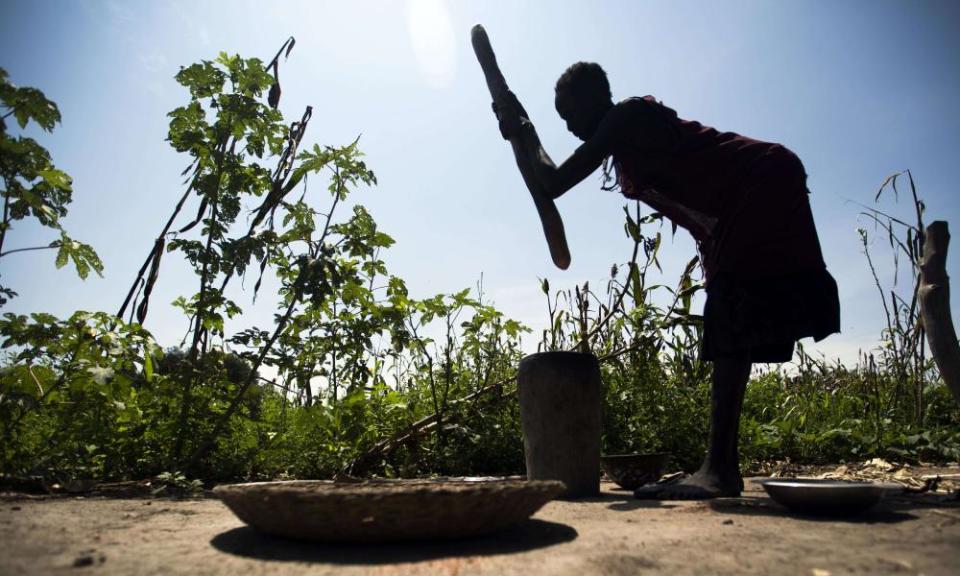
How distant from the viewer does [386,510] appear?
1.36m

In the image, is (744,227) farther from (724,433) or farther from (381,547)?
(381,547)

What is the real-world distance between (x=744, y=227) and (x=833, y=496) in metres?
1.01

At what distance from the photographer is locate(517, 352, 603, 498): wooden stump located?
2.47 meters

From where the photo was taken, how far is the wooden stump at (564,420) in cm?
247

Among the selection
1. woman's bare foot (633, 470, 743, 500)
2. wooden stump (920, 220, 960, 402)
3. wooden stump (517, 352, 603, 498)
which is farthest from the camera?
wooden stump (920, 220, 960, 402)

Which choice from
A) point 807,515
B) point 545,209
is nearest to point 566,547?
point 807,515

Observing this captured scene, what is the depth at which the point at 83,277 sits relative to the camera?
2.68m

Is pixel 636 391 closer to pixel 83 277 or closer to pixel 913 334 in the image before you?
pixel 913 334

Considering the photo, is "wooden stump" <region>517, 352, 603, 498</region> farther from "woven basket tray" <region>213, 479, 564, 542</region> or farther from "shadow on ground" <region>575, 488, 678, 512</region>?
"woven basket tray" <region>213, 479, 564, 542</region>

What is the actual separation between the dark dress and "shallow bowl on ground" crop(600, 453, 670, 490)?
2.08ft

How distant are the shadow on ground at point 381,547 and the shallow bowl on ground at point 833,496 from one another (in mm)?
740

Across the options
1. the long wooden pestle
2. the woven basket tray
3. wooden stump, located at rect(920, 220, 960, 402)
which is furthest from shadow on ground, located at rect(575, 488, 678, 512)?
wooden stump, located at rect(920, 220, 960, 402)

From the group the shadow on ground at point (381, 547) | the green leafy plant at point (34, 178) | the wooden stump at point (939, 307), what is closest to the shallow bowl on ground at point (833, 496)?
the shadow on ground at point (381, 547)

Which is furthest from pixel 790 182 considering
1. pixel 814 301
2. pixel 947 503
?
pixel 947 503
